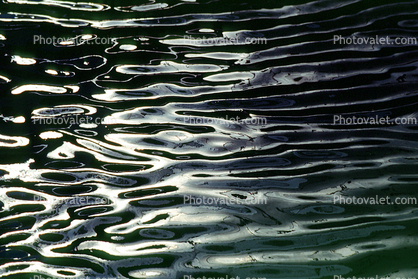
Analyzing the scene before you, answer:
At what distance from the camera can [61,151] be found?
1.67 metres

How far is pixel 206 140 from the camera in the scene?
1.69 m

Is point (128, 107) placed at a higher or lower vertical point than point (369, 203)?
higher

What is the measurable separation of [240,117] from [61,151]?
94 cm

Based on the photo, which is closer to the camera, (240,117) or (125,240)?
(125,240)

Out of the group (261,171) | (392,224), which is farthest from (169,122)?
(392,224)

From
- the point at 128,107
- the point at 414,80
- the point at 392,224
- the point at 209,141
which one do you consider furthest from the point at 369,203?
the point at 128,107

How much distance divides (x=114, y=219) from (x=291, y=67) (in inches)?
47.0

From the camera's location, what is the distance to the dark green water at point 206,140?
60.9 inches

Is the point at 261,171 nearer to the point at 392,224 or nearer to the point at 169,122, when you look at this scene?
the point at 169,122

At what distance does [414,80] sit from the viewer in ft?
5.65

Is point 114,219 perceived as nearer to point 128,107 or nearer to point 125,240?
point 125,240

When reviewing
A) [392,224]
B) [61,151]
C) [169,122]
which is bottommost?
[392,224]

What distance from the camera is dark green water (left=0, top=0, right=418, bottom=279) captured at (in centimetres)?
155

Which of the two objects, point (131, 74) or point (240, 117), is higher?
point (131, 74)
